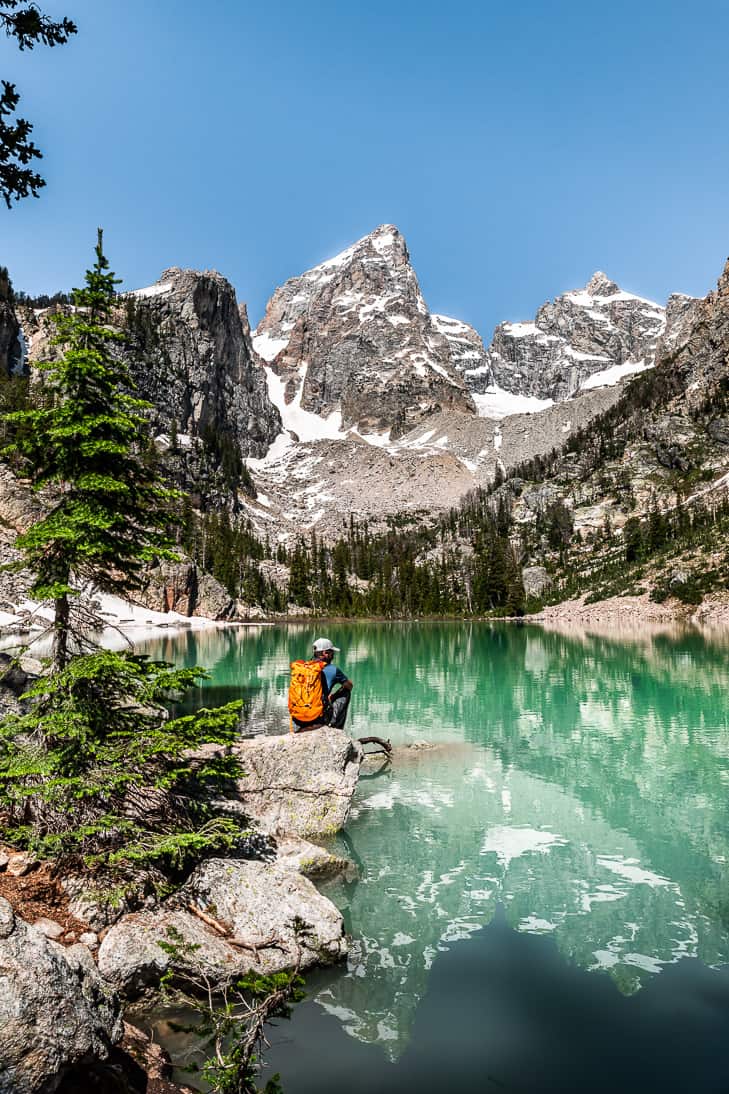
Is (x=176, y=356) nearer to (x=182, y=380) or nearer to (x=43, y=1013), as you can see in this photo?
(x=182, y=380)

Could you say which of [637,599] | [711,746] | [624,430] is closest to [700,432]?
[624,430]

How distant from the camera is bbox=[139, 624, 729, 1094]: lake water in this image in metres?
5.58

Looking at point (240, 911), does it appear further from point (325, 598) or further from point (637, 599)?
point (325, 598)

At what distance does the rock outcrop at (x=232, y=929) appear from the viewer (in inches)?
239

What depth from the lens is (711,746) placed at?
60.1ft

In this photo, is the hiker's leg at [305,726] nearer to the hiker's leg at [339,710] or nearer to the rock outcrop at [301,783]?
the hiker's leg at [339,710]

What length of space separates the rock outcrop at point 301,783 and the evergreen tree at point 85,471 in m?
4.23

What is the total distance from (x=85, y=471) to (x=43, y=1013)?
6696mm

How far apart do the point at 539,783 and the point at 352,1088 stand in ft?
34.3

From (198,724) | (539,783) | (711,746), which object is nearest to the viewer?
(198,724)

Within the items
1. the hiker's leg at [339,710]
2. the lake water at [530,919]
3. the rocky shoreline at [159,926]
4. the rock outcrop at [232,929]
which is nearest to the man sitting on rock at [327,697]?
the hiker's leg at [339,710]

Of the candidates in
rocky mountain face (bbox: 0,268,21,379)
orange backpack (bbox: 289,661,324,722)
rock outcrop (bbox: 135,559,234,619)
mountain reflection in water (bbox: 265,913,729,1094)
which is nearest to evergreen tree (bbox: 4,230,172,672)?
orange backpack (bbox: 289,661,324,722)

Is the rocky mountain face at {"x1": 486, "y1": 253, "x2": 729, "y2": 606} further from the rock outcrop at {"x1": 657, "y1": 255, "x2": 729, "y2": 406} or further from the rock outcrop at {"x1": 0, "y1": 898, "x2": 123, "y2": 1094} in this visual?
the rock outcrop at {"x1": 0, "y1": 898, "x2": 123, "y2": 1094}

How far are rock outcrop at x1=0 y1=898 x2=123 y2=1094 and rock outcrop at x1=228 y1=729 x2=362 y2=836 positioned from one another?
21.6ft
